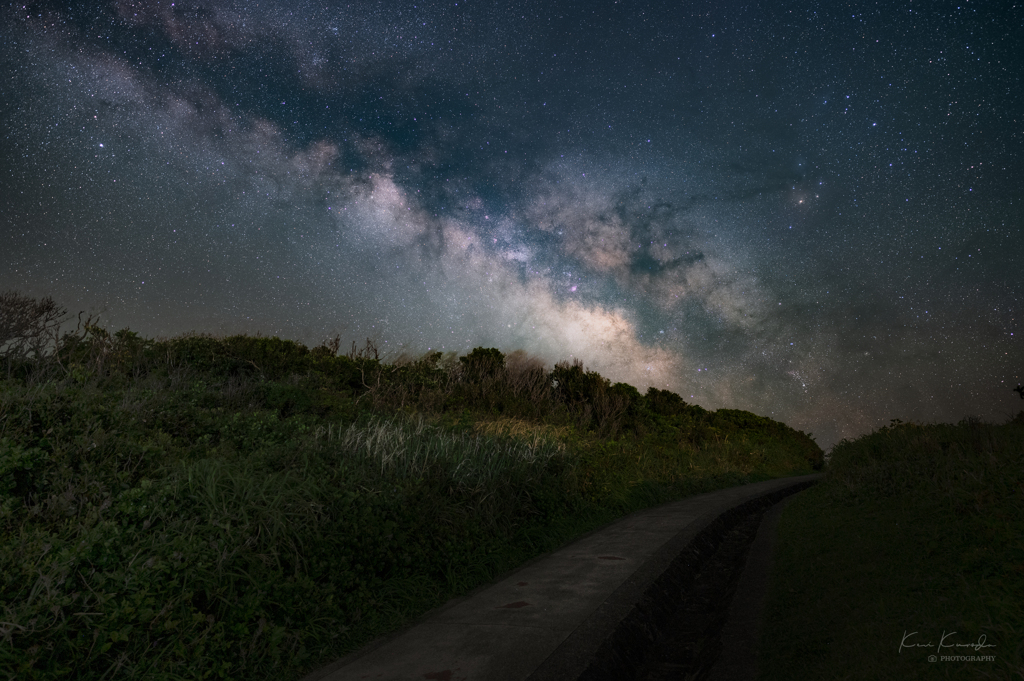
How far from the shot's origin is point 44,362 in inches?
413

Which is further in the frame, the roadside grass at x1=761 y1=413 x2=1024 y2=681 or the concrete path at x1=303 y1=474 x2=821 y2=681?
the concrete path at x1=303 y1=474 x2=821 y2=681

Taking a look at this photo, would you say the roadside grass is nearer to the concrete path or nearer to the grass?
the concrete path

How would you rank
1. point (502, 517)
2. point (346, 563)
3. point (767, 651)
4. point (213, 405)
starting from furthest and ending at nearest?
1. point (213, 405)
2. point (502, 517)
3. point (346, 563)
4. point (767, 651)

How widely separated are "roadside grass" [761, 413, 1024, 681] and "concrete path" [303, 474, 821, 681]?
981 mm

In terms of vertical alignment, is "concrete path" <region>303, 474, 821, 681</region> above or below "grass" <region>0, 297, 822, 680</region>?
below

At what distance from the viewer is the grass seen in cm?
347

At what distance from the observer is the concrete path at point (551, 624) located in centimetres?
355

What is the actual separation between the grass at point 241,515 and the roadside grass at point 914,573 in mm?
2958

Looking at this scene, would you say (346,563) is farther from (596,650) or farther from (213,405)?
(213,405)

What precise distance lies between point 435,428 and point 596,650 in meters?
6.11

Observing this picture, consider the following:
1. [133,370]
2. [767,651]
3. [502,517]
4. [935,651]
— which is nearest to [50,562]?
[502,517]

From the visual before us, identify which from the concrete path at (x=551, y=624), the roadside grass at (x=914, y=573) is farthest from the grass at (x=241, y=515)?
the roadside grass at (x=914, y=573)

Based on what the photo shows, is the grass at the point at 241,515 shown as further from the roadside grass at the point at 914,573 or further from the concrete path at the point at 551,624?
the roadside grass at the point at 914,573

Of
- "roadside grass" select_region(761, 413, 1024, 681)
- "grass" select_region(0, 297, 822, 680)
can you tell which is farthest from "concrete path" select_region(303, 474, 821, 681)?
"roadside grass" select_region(761, 413, 1024, 681)
